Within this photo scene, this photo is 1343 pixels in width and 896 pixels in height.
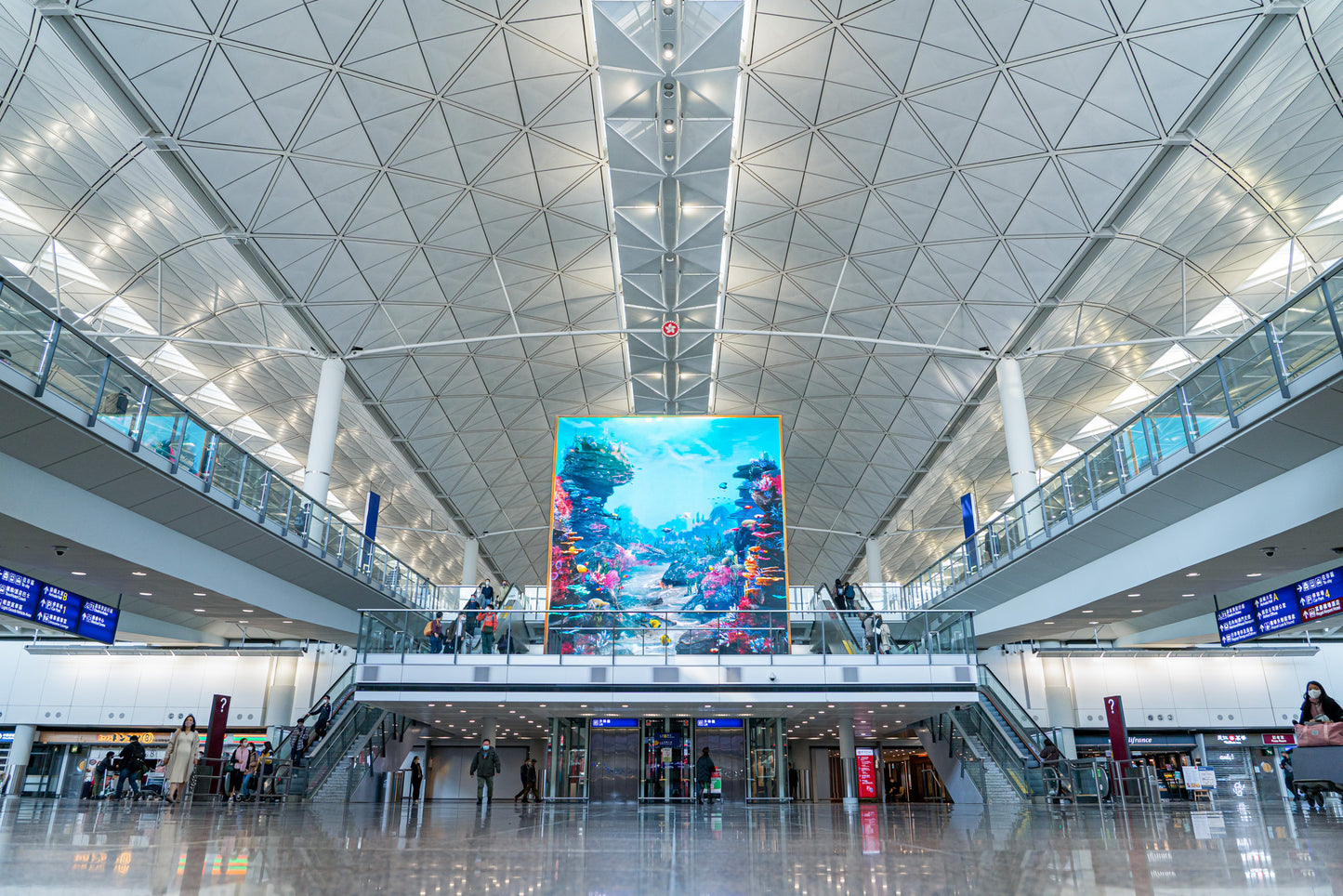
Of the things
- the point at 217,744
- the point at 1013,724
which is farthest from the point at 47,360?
the point at 1013,724

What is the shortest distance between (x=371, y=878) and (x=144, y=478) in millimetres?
15134

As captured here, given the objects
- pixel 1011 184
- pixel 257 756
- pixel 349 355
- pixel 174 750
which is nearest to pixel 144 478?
pixel 174 750

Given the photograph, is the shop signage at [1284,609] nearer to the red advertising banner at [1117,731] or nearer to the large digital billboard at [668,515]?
the red advertising banner at [1117,731]

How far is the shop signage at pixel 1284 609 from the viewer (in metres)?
18.7

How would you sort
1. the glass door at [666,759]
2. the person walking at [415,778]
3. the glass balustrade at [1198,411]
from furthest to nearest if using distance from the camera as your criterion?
the person walking at [415,778] → the glass door at [666,759] → the glass balustrade at [1198,411]

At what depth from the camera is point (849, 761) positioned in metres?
28.7

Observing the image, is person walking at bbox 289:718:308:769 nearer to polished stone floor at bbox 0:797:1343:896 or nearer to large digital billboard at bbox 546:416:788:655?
large digital billboard at bbox 546:416:788:655

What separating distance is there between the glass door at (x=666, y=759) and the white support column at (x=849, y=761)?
A: 504 centimetres

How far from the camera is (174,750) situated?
Answer: 76.0ft

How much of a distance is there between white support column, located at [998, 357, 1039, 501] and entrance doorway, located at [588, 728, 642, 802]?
1552 centimetres

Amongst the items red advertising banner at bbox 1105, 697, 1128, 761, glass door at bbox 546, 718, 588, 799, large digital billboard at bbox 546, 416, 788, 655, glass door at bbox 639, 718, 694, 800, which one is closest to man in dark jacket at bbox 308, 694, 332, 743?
glass door at bbox 546, 718, 588, 799

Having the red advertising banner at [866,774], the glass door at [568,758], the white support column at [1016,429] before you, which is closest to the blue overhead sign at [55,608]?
the glass door at [568,758]

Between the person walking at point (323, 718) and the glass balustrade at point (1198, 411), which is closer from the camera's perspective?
the glass balustrade at point (1198, 411)

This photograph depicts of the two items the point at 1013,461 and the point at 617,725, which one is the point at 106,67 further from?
the point at 1013,461
